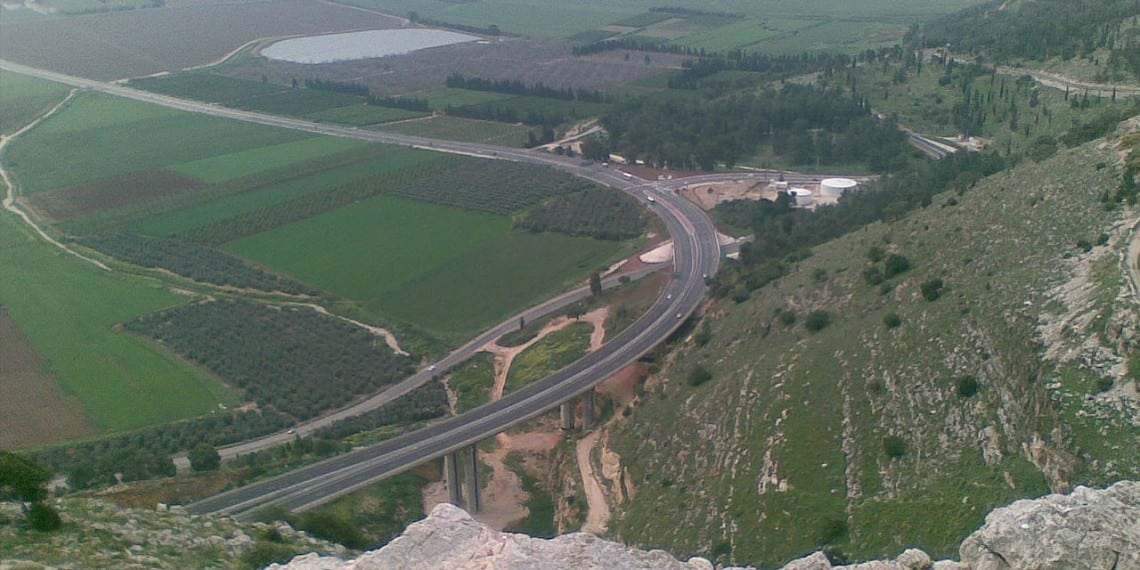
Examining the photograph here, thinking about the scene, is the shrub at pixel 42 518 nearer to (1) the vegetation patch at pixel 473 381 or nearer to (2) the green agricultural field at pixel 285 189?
(1) the vegetation patch at pixel 473 381

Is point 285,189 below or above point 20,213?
above

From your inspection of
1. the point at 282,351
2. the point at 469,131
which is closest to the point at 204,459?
the point at 282,351

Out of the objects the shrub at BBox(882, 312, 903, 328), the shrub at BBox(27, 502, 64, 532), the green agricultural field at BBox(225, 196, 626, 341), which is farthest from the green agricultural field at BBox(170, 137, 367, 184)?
the shrub at BBox(27, 502, 64, 532)

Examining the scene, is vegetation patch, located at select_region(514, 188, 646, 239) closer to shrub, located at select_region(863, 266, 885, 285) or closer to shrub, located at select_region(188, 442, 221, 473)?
shrub, located at select_region(863, 266, 885, 285)

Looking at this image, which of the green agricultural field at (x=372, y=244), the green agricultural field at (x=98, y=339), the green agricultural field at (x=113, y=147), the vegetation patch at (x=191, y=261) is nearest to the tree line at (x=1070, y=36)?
the green agricultural field at (x=372, y=244)

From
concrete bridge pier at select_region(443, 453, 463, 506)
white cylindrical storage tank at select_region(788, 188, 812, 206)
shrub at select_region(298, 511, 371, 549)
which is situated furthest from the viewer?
white cylindrical storage tank at select_region(788, 188, 812, 206)

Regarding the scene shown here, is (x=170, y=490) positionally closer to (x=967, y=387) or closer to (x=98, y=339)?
(x=98, y=339)
